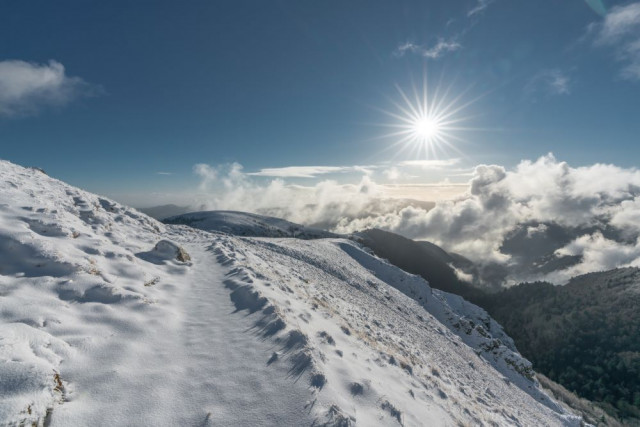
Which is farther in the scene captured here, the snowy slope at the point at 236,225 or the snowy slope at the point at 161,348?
the snowy slope at the point at 236,225

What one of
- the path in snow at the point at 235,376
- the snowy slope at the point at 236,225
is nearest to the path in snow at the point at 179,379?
→ the path in snow at the point at 235,376

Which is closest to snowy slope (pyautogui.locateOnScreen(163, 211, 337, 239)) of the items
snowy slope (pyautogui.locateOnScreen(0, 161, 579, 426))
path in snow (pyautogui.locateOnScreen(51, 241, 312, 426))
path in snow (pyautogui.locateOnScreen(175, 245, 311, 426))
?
snowy slope (pyautogui.locateOnScreen(0, 161, 579, 426))

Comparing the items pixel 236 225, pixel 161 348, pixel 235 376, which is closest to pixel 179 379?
pixel 235 376

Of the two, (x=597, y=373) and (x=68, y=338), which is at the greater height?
(x=68, y=338)

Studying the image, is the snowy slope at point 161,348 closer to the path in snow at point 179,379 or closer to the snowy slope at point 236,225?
the path in snow at point 179,379

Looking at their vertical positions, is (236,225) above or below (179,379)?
above

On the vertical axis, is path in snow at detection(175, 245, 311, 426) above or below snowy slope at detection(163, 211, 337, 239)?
below

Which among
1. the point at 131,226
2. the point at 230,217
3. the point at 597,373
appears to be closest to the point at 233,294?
the point at 131,226

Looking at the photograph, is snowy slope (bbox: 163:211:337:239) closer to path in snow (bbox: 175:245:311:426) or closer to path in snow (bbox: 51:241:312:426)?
path in snow (bbox: 175:245:311:426)

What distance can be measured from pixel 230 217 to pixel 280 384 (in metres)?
146

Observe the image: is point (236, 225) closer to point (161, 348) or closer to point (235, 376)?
point (161, 348)

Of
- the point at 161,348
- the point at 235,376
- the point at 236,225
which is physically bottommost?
the point at 235,376

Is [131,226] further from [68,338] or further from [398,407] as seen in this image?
[398,407]

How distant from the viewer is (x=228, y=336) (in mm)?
9227
